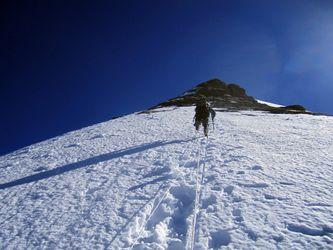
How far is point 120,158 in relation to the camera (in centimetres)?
1598

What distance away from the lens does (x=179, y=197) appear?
9.90 metres

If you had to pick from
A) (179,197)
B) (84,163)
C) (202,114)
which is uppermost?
(202,114)

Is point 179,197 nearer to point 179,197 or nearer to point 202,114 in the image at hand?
point 179,197

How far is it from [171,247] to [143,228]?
44.6 inches

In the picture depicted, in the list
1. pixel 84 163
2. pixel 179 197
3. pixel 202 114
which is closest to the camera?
pixel 179 197

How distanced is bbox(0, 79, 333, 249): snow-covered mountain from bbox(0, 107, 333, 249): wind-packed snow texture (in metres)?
0.03

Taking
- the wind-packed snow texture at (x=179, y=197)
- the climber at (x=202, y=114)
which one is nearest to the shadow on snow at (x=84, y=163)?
the wind-packed snow texture at (x=179, y=197)

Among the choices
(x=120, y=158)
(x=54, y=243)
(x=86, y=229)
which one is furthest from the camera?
(x=120, y=158)

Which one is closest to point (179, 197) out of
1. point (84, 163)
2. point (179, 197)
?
point (179, 197)

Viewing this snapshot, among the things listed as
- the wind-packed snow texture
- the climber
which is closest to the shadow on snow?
the wind-packed snow texture

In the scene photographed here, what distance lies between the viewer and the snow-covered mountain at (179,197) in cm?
759

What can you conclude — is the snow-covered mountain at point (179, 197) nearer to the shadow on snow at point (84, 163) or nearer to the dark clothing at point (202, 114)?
the shadow on snow at point (84, 163)

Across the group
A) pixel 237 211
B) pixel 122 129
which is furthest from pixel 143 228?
pixel 122 129

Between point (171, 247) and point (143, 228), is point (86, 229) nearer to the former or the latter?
A: point (143, 228)
